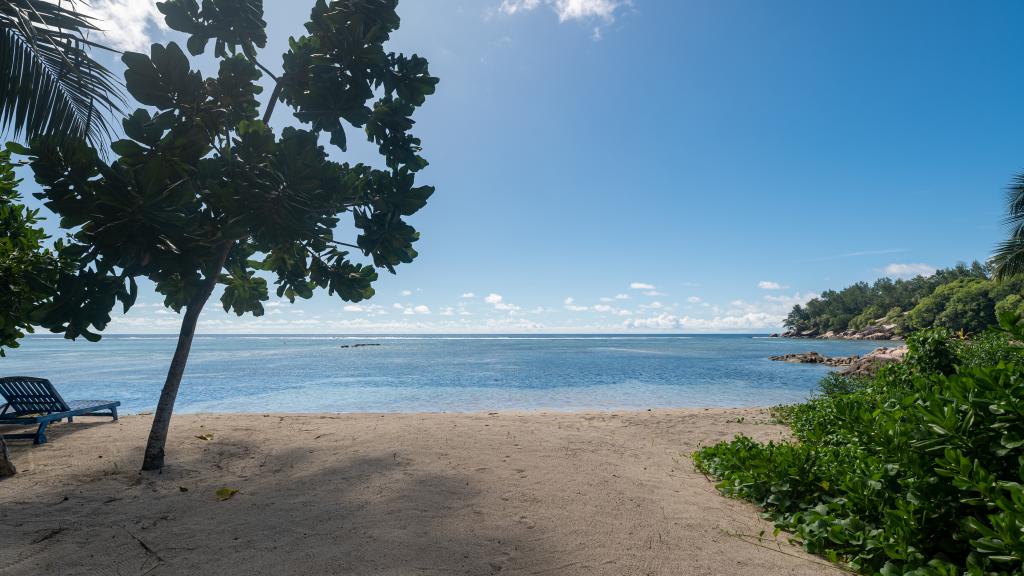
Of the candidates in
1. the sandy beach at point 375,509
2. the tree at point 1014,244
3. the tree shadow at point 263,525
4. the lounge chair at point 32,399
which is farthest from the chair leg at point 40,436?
the tree at point 1014,244

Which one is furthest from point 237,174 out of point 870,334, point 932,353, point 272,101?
point 870,334

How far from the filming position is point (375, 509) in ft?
13.9

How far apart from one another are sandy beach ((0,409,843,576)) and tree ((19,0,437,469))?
1.23 metres

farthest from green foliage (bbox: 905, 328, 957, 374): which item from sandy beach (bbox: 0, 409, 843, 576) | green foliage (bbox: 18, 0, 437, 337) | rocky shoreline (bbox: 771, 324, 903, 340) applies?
rocky shoreline (bbox: 771, 324, 903, 340)

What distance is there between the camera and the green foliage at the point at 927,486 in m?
2.40

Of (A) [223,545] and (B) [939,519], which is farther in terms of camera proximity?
(A) [223,545]

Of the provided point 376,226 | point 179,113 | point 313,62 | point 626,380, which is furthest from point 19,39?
point 626,380

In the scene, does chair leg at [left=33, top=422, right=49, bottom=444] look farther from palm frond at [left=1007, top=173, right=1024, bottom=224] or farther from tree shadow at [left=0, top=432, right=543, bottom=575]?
palm frond at [left=1007, top=173, right=1024, bottom=224]

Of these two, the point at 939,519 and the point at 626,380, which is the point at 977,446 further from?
the point at 626,380

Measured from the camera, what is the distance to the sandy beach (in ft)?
10.8

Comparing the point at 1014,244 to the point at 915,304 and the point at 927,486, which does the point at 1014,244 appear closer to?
the point at 927,486

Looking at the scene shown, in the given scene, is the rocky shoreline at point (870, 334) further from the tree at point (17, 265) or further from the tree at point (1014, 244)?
the tree at point (17, 265)

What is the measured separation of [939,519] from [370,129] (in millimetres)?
7545

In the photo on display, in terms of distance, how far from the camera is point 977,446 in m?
2.63
